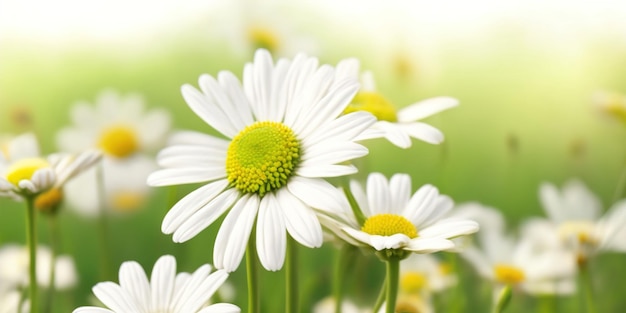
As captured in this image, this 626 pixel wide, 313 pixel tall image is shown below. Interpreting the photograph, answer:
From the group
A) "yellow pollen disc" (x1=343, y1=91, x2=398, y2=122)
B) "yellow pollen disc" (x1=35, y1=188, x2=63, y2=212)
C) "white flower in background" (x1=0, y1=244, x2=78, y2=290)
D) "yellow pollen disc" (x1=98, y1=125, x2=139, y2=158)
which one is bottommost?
"white flower in background" (x1=0, y1=244, x2=78, y2=290)

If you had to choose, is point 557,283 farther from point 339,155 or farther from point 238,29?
point 238,29

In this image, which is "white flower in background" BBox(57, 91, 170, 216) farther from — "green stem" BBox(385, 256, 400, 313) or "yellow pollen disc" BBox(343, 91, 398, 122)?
"green stem" BBox(385, 256, 400, 313)

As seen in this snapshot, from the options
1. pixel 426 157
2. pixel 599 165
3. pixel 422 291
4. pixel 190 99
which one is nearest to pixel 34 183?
pixel 190 99

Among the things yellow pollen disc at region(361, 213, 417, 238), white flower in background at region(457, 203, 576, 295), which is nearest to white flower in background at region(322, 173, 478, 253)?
yellow pollen disc at region(361, 213, 417, 238)

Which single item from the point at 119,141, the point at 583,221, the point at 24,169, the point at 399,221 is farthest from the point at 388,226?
the point at 119,141

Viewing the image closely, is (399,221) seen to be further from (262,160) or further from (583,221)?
(583,221)
